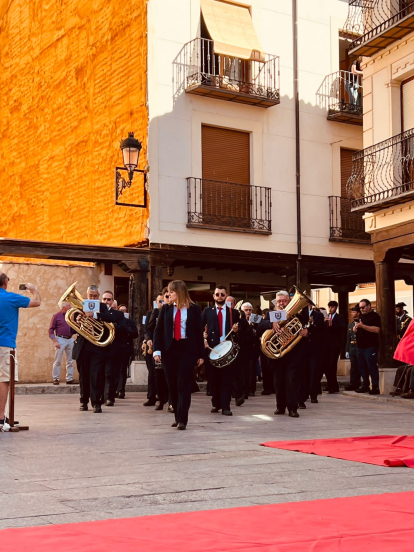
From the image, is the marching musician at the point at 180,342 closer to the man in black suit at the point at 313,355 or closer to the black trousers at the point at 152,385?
the black trousers at the point at 152,385

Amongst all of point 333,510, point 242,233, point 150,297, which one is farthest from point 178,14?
point 333,510

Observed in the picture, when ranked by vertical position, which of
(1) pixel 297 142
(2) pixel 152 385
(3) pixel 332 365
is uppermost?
(1) pixel 297 142

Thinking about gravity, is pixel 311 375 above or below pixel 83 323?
below

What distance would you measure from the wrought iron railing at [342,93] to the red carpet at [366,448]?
14273 mm

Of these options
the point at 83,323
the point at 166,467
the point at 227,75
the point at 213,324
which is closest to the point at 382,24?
the point at 227,75

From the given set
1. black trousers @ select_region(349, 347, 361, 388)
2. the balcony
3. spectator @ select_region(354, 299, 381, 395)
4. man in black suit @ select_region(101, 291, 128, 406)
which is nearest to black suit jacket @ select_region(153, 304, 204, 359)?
man in black suit @ select_region(101, 291, 128, 406)

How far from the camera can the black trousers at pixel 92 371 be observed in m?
12.5

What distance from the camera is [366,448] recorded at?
827 cm

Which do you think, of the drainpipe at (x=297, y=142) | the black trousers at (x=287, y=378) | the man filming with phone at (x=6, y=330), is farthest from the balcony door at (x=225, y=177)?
the man filming with phone at (x=6, y=330)

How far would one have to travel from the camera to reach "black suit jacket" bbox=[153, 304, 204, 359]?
10.4 meters

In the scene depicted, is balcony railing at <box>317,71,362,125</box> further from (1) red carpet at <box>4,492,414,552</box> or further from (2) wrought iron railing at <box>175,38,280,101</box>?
(1) red carpet at <box>4,492,414,552</box>

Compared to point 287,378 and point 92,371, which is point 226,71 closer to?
point 92,371

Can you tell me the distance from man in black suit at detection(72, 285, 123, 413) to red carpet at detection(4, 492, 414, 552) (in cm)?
729

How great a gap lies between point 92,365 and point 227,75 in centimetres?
1045
